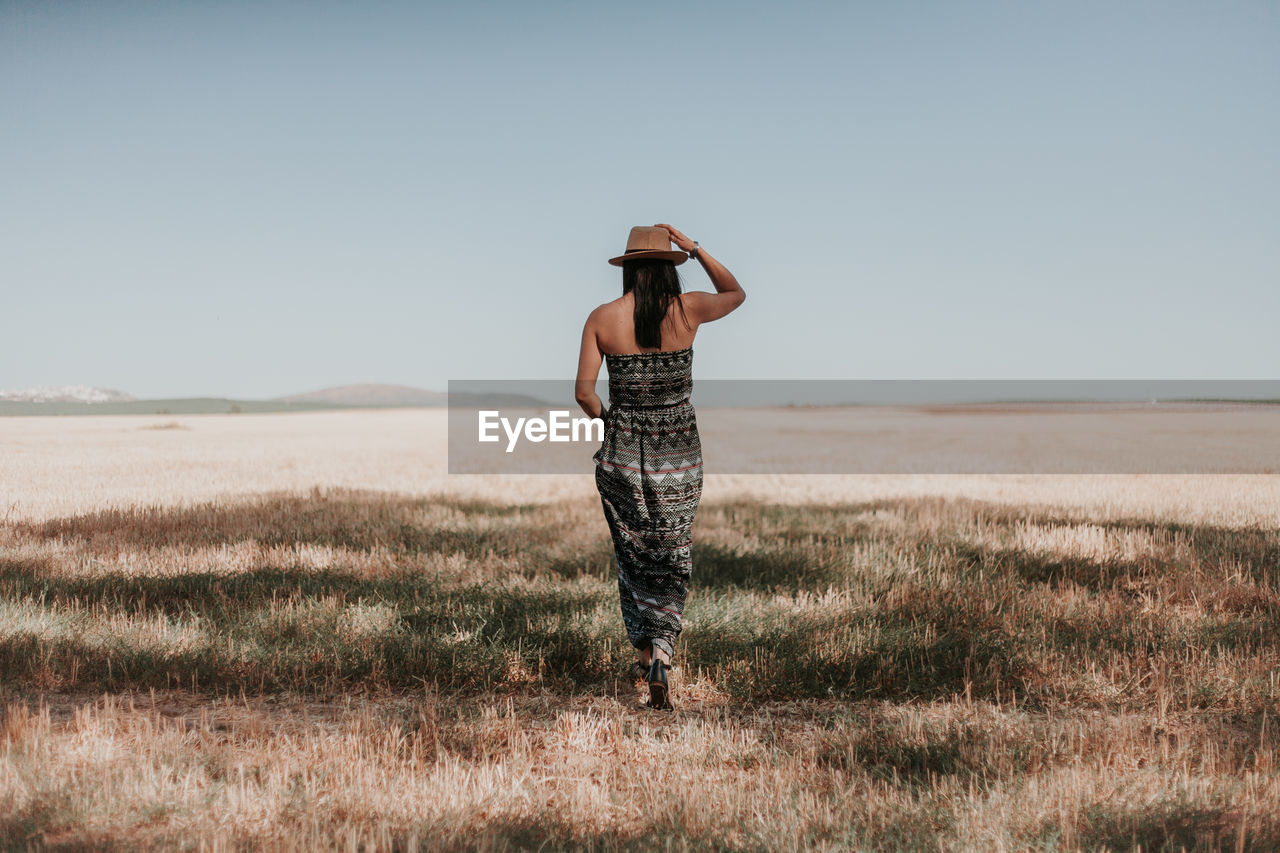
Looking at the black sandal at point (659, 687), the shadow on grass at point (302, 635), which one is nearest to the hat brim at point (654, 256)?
the black sandal at point (659, 687)

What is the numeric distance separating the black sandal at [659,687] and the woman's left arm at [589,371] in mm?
1612

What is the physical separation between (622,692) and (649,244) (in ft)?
9.70

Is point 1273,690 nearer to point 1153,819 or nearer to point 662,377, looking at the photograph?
point 1153,819

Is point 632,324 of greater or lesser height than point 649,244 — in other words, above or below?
below

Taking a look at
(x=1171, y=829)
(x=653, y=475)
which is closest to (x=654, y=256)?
(x=653, y=475)

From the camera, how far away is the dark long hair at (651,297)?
505 cm

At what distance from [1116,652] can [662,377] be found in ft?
12.7

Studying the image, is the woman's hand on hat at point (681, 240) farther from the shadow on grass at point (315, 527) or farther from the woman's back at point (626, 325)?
the shadow on grass at point (315, 527)

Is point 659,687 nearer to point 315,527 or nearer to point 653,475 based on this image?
point 653,475

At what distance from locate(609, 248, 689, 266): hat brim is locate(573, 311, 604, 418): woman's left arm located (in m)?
0.38

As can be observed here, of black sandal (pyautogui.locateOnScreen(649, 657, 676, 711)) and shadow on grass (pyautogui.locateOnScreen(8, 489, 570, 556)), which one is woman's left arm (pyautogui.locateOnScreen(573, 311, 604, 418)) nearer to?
black sandal (pyautogui.locateOnScreen(649, 657, 676, 711))

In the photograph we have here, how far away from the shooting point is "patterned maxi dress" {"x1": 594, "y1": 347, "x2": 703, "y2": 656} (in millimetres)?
5156

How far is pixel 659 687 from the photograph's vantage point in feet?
16.6

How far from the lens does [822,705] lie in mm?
5340
